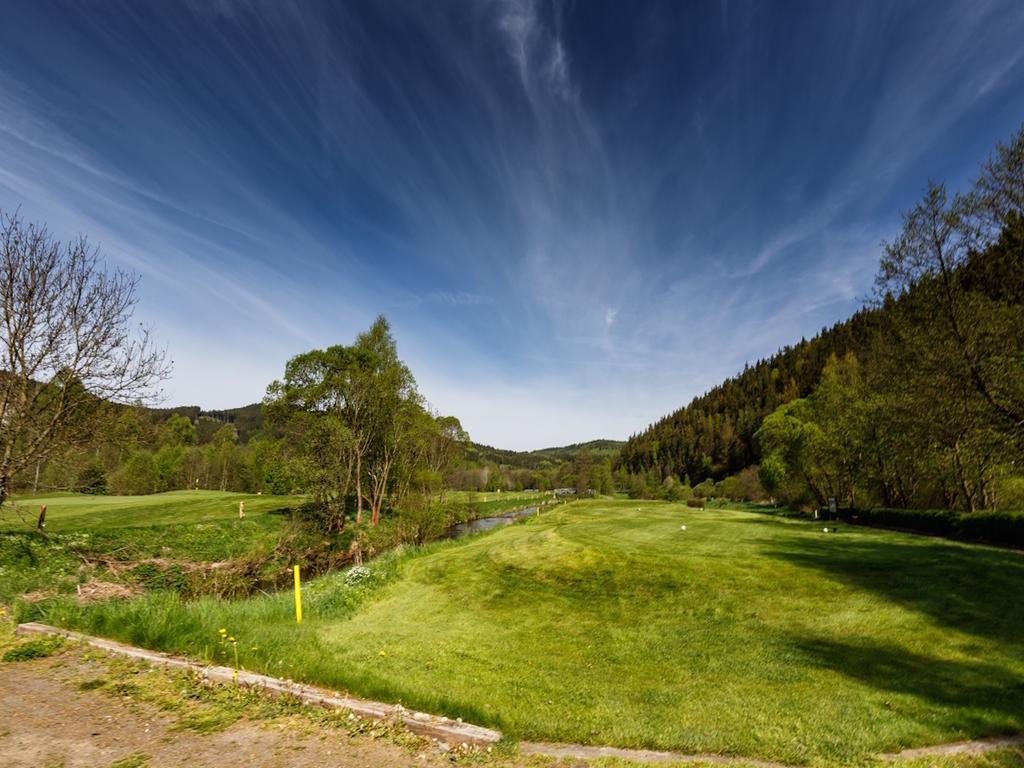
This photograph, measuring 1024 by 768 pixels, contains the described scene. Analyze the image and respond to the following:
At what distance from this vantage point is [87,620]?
323 inches

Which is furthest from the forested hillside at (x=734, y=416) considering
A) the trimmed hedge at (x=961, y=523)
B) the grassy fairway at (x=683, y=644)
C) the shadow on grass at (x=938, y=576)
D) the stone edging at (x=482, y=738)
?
the stone edging at (x=482, y=738)

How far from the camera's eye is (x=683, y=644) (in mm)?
8539

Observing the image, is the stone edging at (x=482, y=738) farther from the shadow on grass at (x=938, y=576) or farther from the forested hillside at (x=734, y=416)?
the forested hillside at (x=734, y=416)

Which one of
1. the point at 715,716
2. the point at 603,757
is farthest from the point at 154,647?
the point at 715,716

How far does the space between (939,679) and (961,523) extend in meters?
20.5

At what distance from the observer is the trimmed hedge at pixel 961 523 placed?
1772 centimetres

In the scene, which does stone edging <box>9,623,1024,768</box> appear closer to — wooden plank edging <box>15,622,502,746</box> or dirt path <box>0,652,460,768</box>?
wooden plank edging <box>15,622,502,746</box>

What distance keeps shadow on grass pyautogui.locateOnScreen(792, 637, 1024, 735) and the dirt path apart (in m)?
6.29

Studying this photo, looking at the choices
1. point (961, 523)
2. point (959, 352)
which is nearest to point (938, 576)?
point (959, 352)

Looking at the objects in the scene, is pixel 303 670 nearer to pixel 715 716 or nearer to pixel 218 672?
pixel 218 672

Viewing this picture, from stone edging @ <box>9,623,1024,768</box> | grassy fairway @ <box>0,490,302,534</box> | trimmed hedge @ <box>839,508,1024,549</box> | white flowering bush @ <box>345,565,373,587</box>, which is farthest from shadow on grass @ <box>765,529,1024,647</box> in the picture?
grassy fairway @ <box>0,490,302,534</box>

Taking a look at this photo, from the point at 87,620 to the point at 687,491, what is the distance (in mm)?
81359

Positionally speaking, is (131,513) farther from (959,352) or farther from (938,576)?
(959,352)

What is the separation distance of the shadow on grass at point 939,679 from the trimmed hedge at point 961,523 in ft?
53.1
